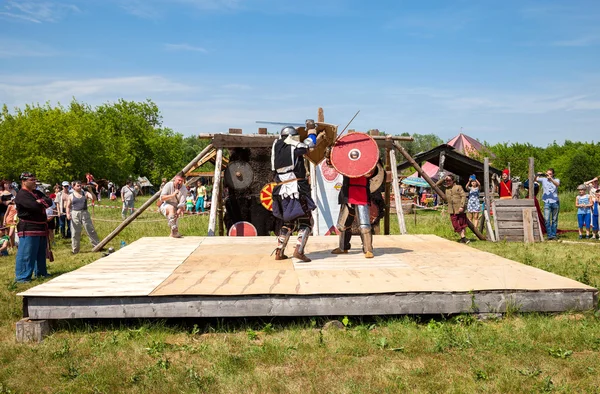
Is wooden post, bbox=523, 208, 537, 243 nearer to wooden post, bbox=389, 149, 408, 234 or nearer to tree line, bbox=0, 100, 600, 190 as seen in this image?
wooden post, bbox=389, 149, 408, 234

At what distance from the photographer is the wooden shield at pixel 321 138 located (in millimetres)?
7660

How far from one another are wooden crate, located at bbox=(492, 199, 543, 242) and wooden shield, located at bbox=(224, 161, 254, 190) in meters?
5.92

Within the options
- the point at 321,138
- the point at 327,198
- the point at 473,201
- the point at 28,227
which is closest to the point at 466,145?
the point at 473,201

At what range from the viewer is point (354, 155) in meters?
8.02

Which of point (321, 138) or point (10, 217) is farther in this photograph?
point (10, 217)

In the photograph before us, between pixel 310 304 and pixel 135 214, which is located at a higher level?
pixel 135 214

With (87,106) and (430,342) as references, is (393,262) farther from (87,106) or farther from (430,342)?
(87,106)

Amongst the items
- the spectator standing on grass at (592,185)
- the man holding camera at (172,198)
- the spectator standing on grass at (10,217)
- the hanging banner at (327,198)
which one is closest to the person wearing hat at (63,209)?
the spectator standing on grass at (10,217)

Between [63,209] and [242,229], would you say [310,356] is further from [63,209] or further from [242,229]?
[63,209]

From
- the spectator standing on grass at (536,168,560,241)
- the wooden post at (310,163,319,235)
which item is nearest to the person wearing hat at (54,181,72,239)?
the wooden post at (310,163,319,235)

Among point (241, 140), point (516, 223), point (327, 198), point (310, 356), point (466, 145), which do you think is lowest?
point (310, 356)

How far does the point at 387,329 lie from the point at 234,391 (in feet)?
6.17

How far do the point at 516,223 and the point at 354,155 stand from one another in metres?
6.86

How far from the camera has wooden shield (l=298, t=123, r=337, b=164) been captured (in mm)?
7660
